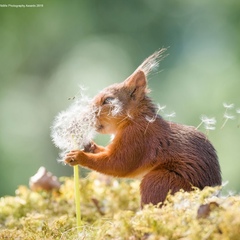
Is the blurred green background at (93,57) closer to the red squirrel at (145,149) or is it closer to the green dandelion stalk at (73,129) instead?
the red squirrel at (145,149)

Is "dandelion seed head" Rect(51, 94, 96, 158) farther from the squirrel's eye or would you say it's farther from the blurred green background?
the blurred green background

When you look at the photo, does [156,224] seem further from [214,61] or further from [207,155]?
[214,61]

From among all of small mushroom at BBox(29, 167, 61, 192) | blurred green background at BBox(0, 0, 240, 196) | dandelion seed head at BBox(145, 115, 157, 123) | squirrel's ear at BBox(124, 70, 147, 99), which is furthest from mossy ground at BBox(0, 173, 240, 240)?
blurred green background at BBox(0, 0, 240, 196)

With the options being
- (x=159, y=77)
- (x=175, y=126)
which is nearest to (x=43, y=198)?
(x=175, y=126)

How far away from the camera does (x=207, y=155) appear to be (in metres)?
2.99

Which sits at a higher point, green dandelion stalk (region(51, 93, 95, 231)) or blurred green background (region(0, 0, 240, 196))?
blurred green background (region(0, 0, 240, 196))

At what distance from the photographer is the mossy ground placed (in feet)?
6.13

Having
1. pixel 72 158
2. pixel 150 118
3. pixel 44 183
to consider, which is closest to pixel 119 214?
pixel 72 158

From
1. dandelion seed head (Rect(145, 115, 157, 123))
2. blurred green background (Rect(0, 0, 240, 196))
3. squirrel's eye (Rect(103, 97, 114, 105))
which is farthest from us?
blurred green background (Rect(0, 0, 240, 196))

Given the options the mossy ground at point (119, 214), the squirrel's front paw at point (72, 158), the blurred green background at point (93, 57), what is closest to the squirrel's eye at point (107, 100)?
the squirrel's front paw at point (72, 158)

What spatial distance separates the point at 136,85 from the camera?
3221 millimetres

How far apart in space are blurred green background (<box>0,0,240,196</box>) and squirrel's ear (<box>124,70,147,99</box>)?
6.40m

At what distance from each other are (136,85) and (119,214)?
1171 mm

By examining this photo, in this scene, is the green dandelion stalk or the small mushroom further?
the small mushroom
